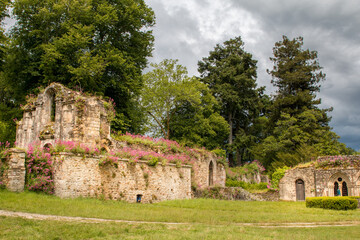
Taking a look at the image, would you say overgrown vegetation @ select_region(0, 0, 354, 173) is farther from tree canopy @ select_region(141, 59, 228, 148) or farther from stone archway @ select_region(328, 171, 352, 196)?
stone archway @ select_region(328, 171, 352, 196)

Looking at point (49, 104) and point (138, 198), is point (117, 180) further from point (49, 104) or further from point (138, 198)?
point (49, 104)

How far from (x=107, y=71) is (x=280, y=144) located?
22.1 m

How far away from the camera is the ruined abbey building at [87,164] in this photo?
15.6 m

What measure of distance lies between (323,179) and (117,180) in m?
17.7

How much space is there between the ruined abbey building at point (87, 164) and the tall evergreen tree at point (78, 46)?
275 centimetres

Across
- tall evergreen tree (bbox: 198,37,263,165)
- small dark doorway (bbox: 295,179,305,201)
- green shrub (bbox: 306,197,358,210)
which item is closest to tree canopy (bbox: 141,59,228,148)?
tall evergreen tree (bbox: 198,37,263,165)

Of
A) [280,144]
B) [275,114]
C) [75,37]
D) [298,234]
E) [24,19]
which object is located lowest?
[298,234]

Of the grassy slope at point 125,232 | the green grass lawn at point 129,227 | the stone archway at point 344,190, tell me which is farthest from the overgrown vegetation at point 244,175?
the grassy slope at point 125,232

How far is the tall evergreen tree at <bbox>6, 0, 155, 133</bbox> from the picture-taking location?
84.6 ft

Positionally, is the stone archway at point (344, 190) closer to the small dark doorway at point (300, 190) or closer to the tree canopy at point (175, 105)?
the small dark doorway at point (300, 190)

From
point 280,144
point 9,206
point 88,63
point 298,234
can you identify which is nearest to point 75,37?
point 88,63

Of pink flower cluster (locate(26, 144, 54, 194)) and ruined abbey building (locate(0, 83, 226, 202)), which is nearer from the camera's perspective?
pink flower cluster (locate(26, 144, 54, 194))

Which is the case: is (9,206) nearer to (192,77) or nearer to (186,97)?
(186,97)

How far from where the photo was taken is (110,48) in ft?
92.1
